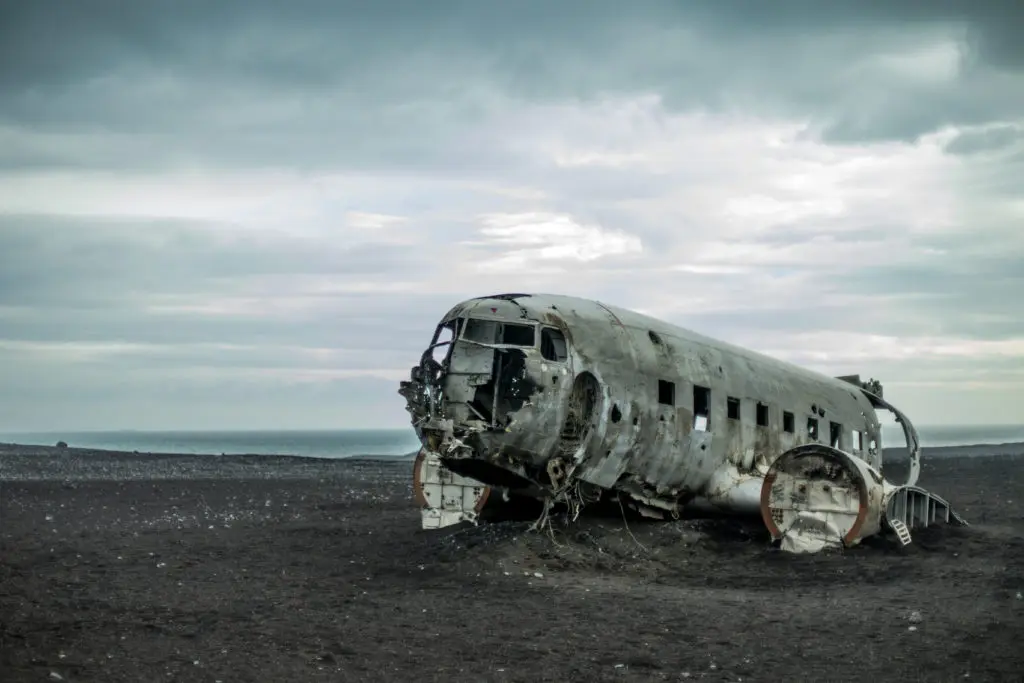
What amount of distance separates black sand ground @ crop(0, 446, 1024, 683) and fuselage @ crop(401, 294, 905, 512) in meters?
1.13

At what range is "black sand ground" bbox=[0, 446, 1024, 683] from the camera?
11016 mm

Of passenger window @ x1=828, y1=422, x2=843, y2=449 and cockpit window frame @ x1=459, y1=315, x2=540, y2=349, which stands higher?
cockpit window frame @ x1=459, y1=315, x2=540, y2=349

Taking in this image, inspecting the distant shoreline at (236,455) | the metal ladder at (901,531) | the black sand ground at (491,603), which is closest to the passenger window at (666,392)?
the black sand ground at (491,603)

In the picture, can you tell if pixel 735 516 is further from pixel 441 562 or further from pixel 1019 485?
pixel 1019 485

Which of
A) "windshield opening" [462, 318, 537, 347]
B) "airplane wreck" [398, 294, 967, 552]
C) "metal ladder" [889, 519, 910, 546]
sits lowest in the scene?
"metal ladder" [889, 519, 910, 546]

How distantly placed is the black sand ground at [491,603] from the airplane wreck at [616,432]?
2.22ft

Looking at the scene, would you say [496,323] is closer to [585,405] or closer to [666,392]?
[585,405]

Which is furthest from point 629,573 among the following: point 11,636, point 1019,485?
point 1019,485

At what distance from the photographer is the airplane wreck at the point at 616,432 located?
52.9ft

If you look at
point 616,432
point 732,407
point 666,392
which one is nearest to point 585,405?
point 616,432

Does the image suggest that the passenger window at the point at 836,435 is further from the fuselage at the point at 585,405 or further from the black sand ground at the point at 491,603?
the fuselage at the point at 585,405

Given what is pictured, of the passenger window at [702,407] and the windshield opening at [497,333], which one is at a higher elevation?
the windshield opening at [497,333]

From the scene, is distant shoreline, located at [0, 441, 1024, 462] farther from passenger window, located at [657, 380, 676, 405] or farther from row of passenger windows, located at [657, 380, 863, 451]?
passenger window, located at [657, 380, 676, 405]

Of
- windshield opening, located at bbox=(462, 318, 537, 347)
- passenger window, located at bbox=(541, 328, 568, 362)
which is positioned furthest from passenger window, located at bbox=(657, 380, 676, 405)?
windshield opening, located at bbox=(462, 318, 537, 347)
